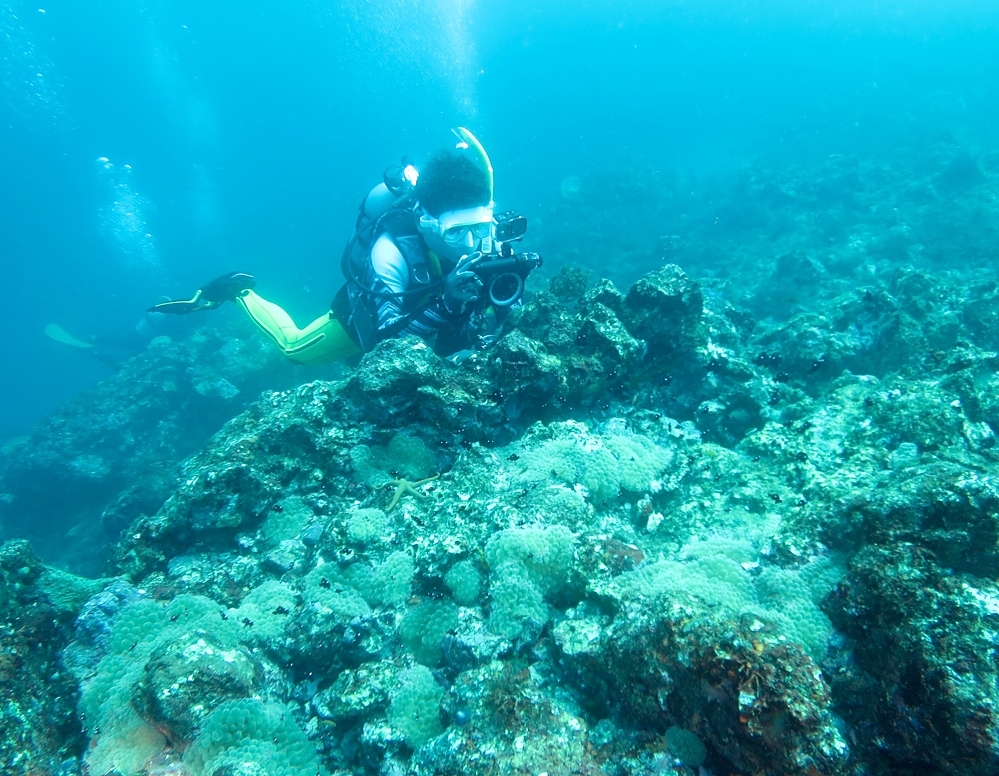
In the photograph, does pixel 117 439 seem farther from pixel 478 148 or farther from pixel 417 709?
pixel 417 709

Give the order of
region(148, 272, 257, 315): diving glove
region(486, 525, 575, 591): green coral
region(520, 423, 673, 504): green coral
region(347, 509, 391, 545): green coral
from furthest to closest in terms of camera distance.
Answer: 1. region(148, 272, 257, 315): diving glove
2. region(520, 423, 673, 504): green coral
3. region(347, 509, 391, 545): green coral
4. region(486, 525, 575, 591): green coral

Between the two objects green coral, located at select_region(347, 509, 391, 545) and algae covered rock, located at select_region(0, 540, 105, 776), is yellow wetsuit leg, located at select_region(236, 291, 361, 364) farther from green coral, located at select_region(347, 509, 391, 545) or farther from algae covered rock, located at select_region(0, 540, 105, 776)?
algae covered rock, located at select_region(0, 540, 105, 776)

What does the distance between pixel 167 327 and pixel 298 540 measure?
2086cm

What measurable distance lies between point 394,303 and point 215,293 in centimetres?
616

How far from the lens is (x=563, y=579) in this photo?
3279 millimetres

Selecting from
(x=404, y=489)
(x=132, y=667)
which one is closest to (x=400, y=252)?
(x=404, y=489)

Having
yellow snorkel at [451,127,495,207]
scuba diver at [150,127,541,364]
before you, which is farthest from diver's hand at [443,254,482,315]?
Result: yellow snorkel at [451,127,495,207]

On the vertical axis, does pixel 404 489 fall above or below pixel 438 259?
below

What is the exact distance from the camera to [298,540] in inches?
171

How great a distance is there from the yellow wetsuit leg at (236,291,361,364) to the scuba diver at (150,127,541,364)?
1.04 m

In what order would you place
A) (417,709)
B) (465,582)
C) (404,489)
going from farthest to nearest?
(404,489), (465,582), (417,709)

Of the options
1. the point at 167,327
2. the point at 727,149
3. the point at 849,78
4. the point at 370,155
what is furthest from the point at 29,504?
the point at 849,78

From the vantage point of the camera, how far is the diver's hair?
18.0ft

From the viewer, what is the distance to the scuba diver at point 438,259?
5066 mm
